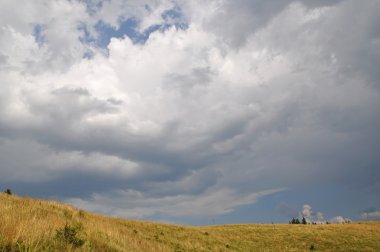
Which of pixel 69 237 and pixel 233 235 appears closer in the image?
pixel 69 237

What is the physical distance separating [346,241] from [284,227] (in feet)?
36.9

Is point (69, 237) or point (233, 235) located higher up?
point (233, 235)

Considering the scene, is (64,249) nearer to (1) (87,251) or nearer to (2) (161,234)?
(1) (87,251)

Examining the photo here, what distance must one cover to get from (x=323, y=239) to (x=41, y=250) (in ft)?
132

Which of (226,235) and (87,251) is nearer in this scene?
(87,251)

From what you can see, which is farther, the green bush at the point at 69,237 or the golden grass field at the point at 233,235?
the golden grass field at the point at 233,235

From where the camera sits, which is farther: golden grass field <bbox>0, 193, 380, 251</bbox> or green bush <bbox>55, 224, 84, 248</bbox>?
golden grass field <bbox>0, 193, 380, 251</bbox>

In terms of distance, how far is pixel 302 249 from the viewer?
3628 centimetres

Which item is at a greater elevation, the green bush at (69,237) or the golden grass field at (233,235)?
the golden grass field at (233,235)

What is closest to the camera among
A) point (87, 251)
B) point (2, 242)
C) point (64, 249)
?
point (2, 242)

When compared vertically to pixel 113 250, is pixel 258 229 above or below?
above

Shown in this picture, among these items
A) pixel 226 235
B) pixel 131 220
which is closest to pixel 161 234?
pixel 131 220

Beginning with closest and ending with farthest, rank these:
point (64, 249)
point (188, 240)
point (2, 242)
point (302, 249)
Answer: point (2, 242) → point (64, 249) → point (188, 240) → point (302, 249)

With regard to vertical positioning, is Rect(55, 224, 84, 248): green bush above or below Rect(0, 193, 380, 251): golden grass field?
below
